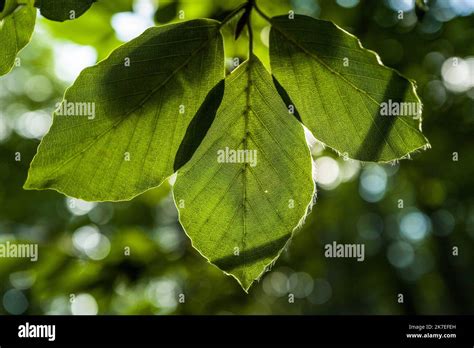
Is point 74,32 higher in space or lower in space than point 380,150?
higher

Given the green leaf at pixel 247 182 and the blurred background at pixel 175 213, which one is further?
the blurred background at pixel 175 213

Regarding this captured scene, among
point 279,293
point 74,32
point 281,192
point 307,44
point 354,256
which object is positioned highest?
point 74,32

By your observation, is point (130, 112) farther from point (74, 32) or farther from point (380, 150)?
point (74, 32)

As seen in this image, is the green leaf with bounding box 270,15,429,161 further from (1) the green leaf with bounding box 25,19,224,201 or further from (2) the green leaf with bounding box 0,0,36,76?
(2) the green leaf with bounding box 0,0,36,76

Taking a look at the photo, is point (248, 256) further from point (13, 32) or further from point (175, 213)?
point (175, 213)

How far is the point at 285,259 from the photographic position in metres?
2.79

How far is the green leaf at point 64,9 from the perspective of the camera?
604 mm

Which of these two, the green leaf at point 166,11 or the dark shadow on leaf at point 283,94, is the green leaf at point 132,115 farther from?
the green leaf at point 166,11

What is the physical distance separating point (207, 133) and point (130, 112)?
9 centimetres

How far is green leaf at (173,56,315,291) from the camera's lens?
2.10ft

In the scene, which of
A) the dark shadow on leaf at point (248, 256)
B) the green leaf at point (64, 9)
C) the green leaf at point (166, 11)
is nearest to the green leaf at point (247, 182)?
the dark shadow on leaf at point (248, 256)

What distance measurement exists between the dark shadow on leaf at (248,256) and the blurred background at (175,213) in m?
0.53
